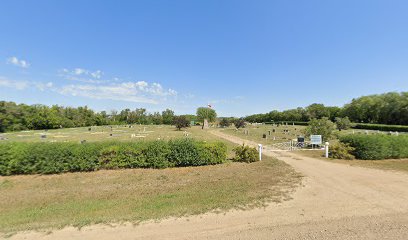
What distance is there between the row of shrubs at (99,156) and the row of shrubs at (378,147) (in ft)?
29.9

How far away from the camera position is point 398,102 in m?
56.1

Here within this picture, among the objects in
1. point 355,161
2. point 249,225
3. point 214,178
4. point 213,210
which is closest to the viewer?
point 249,225

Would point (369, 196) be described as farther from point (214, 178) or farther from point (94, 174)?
point (94, 174)

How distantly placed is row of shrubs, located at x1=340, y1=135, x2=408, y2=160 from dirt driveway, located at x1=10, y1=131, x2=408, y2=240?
22.7 feet

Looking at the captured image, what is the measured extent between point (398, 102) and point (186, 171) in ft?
228

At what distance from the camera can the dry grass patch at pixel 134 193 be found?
5.82m

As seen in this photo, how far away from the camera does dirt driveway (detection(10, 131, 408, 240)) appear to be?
457 centimetres

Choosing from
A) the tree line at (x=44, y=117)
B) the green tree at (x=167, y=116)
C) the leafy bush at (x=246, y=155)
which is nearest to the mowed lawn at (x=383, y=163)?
the leafy bush at (x=246, y=155)

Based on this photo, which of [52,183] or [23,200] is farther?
[52,183]

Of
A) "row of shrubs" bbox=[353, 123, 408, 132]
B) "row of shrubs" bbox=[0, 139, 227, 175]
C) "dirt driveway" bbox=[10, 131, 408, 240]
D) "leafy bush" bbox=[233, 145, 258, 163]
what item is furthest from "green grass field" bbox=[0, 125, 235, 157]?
"row of shrubs" bbox=[353, 123, 408, 132]

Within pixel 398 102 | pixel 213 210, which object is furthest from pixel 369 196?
pixel 398 102

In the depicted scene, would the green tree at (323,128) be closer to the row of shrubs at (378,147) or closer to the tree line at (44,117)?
the row of shrubs at (378,147)

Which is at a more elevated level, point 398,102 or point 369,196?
point 398,102

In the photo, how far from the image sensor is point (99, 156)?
1150 cm
